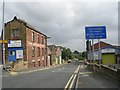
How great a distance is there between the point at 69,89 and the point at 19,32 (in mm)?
37776

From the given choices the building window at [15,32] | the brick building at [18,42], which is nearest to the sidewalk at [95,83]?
the brick building at [18,42]

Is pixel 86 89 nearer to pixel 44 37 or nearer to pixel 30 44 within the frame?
pixel 30 44

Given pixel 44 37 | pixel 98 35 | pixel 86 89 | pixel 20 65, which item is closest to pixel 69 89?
pixel 86 89

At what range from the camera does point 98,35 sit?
95.3 feet

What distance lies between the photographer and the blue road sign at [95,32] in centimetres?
2884

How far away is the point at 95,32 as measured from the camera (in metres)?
29.3

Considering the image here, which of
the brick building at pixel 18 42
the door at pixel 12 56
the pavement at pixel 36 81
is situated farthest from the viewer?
the brick building at pixel 18 42

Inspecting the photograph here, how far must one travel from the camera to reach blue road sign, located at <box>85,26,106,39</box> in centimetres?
2884

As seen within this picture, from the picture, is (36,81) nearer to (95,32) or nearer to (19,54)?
(95,32)

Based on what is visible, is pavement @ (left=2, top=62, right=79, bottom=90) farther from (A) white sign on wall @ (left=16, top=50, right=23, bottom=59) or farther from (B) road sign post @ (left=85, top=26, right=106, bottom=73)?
(A) white sign on wall @ (left=16, top=50, right=23, bottom=59)

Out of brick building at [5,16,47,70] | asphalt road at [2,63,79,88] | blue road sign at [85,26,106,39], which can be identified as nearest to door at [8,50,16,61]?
brick building at [5,16,47,70]

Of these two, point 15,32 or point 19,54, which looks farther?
point 15,32

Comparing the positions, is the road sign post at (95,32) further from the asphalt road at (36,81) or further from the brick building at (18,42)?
the brick building at (18,42)

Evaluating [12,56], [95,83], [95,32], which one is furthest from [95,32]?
[12,56]
